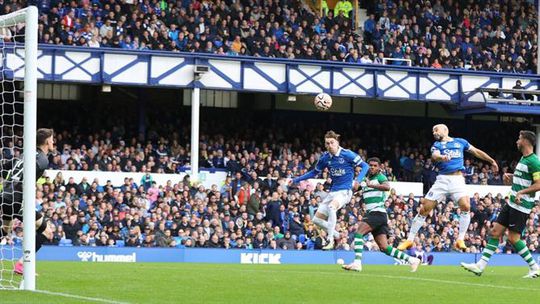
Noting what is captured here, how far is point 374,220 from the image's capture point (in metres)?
19.5

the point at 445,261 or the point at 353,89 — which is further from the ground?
the point at 353,89

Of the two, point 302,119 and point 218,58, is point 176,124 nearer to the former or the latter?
point 218,58

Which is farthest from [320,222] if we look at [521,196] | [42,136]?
[42,136]

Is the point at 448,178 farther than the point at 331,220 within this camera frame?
No

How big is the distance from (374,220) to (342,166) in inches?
44.6

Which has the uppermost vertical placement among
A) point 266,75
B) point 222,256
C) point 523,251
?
point 266,75

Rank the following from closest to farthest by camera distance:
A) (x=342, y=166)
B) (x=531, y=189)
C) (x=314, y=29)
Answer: (x=531, y=189), (x=342, y=166), (x=314, y=29)

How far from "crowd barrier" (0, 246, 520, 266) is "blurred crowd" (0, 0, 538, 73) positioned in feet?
30.1

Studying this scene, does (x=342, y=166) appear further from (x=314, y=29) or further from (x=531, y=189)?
(x=314, y=29)

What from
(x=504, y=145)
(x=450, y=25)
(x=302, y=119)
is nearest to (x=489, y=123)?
(x=504, y=145)

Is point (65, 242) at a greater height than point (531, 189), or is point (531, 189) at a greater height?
point (531, 189)

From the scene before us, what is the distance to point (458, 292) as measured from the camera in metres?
14.4

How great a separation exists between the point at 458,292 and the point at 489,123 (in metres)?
32.2

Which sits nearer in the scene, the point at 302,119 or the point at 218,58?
the point at 218,58
